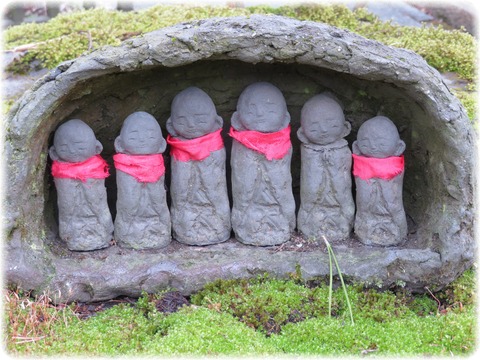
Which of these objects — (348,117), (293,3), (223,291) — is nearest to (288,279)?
(223,291)

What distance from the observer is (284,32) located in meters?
3.63

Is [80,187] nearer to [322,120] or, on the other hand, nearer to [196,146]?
[196,146]

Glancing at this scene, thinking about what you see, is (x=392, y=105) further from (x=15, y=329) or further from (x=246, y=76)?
(x=15, y=329)

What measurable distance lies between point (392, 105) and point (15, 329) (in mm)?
2613

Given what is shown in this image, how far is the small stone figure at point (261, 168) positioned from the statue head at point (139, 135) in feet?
1.60

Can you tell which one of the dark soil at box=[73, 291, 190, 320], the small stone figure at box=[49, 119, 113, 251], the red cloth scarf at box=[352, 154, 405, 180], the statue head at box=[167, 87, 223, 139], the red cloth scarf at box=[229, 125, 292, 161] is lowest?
the dark soil at box=[73, 291, 190, 320]

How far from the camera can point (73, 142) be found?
401 cm

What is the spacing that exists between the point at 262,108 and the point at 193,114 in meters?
0.42

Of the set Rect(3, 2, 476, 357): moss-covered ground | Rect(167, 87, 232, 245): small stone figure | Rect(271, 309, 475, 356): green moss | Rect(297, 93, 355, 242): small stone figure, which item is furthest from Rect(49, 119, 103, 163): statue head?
Rect(271, 309, 475, 356): green moss

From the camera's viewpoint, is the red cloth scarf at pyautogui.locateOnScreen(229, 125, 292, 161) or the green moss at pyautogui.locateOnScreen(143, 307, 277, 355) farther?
the red cloth scarf at pyautogui.locateOnScreen(229, 125, 292, 161)

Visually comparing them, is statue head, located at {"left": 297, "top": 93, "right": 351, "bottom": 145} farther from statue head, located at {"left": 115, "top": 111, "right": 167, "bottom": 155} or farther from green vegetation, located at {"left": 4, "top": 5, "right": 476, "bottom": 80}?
green vegetation, located at {"left": 4, "top": 5, "right": 476, "bottom": 80}

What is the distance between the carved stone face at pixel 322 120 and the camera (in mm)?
4148

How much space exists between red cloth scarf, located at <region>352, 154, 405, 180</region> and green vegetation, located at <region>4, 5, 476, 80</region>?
2.52 meters

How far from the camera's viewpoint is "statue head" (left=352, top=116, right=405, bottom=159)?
13.5 feet
